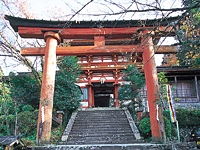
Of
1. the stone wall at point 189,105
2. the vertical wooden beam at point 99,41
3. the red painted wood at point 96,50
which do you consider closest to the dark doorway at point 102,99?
the stone wall at point 189,105

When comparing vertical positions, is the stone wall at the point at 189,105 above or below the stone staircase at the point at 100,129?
above

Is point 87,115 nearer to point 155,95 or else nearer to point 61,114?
point 61,114

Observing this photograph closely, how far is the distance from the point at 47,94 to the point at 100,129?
3.24 m

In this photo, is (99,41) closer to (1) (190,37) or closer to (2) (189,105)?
(1) (190,37)

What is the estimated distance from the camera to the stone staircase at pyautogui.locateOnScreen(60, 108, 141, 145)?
303 inches

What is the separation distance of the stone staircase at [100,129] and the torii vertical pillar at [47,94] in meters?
0.97

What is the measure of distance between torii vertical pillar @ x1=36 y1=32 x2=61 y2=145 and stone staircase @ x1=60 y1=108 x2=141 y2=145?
97 cm

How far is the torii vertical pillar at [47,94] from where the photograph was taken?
7.07m

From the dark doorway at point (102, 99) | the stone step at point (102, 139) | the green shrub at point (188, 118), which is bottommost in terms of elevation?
the stone step at point (102, 139)

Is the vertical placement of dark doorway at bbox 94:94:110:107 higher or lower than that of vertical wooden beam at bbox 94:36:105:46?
lower

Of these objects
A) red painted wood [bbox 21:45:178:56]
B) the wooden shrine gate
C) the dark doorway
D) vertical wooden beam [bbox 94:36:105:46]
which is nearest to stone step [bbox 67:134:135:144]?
the wooden shrine gate

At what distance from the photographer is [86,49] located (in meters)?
8.44

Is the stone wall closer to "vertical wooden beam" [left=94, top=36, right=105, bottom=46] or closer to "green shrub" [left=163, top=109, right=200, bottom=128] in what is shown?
"green shrub" [left=163, top=109, right=200, bottom=128]

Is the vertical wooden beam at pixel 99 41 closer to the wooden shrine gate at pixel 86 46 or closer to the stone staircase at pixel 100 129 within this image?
the wooden shrine gate at pixel 86 46
